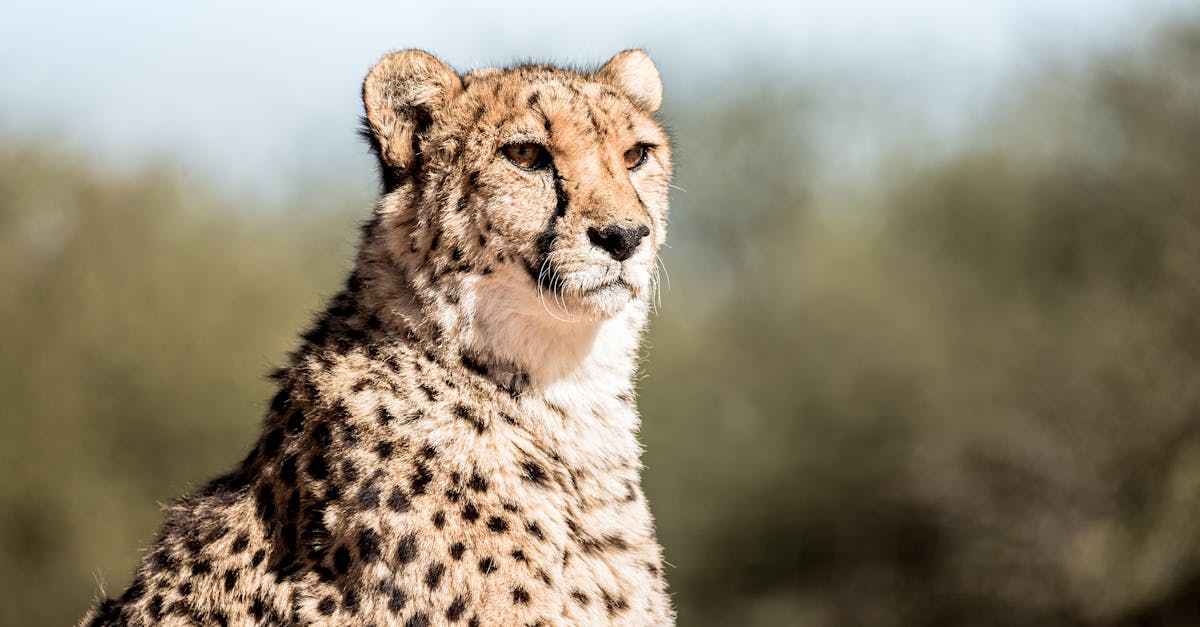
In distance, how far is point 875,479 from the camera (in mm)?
21469

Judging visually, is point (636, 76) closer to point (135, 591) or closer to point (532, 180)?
point (532, 180)

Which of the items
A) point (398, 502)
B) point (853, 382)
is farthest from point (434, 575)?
point (853, 382)

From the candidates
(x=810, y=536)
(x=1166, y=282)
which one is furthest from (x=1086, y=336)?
(x=810, y=536)

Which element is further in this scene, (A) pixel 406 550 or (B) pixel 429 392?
(B) pixel 429 392

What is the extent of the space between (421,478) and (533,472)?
319 mm

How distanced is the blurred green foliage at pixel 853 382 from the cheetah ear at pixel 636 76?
37.7 ft

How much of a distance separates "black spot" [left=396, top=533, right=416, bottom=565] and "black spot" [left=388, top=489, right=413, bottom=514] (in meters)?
0.07

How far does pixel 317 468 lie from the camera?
146 inches

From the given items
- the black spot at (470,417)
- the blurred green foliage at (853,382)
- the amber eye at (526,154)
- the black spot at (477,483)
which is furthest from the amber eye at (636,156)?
the blurred green foliage at (853,382)

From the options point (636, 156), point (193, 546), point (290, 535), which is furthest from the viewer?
point (636, 156)

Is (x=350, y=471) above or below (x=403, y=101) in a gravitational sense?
below

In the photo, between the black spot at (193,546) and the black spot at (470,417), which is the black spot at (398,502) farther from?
the black spot at (193,546)

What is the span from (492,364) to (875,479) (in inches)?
718

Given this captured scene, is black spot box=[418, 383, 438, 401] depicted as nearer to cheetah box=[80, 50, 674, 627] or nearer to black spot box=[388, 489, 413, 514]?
cheetah box=[80, 50, 674, 627]
